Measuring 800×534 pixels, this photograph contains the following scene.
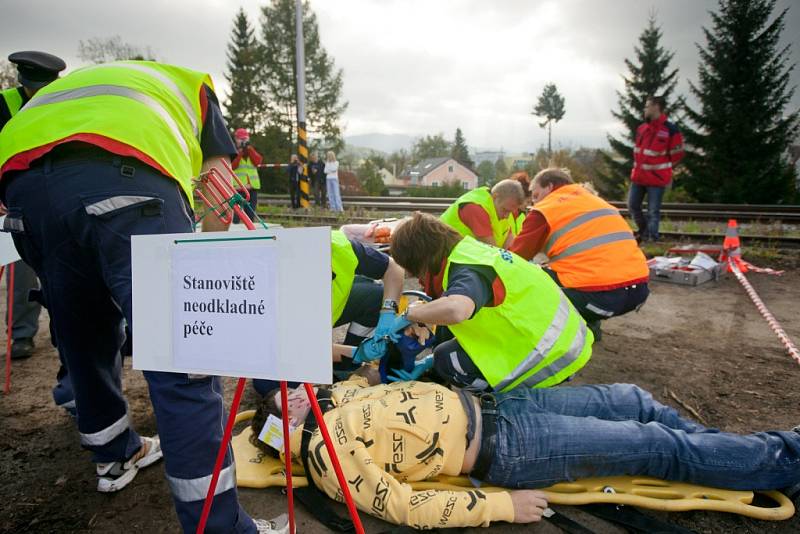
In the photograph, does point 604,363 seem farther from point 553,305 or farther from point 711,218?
point 711,218

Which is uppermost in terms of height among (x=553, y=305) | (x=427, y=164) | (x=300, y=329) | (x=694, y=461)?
(x=427, y=164)

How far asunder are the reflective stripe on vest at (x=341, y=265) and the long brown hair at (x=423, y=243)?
11.0 inches

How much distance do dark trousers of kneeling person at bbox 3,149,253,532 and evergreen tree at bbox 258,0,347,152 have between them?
31.4 metres

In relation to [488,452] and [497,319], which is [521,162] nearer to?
[497,319]

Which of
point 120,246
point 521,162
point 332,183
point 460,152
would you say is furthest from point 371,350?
point 460,152

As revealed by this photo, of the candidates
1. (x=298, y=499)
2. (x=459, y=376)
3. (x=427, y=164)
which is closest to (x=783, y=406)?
(x=459, y=376)

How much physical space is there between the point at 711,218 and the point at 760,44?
1506 cm

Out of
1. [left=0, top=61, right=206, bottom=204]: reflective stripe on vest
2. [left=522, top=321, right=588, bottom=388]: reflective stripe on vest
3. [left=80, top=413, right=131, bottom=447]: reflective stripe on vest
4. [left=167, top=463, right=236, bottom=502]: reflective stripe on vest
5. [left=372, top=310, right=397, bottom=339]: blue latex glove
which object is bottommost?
[left=80, top=413, right=131, bottom=447]: reflective stripe on vest

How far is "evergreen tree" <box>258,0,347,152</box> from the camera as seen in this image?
1228 inches

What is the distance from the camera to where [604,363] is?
11.2 ft

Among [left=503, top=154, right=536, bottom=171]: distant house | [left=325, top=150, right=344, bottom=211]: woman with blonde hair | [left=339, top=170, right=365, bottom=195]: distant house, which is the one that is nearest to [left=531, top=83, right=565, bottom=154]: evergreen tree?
[left=503, top=154, right=536, bottom=171]: distant house

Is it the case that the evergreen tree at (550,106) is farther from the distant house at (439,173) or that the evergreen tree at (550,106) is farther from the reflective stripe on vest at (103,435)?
the reflective stripe on vest at (103,435)

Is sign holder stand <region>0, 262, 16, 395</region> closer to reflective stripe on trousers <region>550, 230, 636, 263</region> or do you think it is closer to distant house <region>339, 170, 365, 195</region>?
reflective stripe on trousers <region>550, 230, 636, 263</region>

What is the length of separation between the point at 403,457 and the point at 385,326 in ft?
2.40
